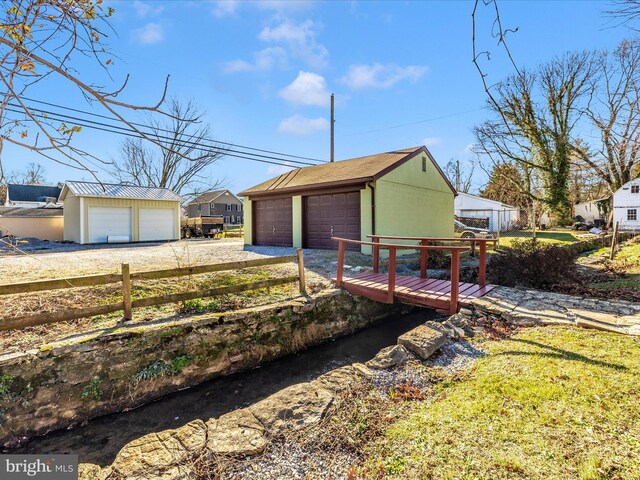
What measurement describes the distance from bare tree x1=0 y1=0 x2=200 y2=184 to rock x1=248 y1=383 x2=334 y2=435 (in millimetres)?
2523

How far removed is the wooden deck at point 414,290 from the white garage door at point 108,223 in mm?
15554

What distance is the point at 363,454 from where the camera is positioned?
2281 mm

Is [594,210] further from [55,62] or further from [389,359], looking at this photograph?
[55,62]

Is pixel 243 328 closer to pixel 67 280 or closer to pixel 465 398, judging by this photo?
pixel 67 280

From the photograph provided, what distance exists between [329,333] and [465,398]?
3.46m

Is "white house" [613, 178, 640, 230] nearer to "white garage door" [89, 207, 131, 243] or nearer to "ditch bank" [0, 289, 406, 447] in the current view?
"ditch bank" [0, 289, 406, 447]

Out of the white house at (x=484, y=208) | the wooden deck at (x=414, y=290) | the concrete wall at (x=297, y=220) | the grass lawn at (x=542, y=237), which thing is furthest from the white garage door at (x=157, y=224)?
the white house at (x=484, y=208)

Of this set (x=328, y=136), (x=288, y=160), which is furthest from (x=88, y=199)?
(x=328, y=136)

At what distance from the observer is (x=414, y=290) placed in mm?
5848

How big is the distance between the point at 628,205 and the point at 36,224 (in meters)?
41.8

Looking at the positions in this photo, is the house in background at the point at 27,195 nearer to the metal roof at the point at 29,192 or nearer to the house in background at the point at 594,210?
the metal roof at the point at 29,192

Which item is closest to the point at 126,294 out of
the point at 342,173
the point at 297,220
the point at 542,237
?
the point at 297,220

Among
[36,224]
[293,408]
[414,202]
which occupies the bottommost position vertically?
[293,408]

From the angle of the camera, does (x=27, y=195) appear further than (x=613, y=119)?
Yes
